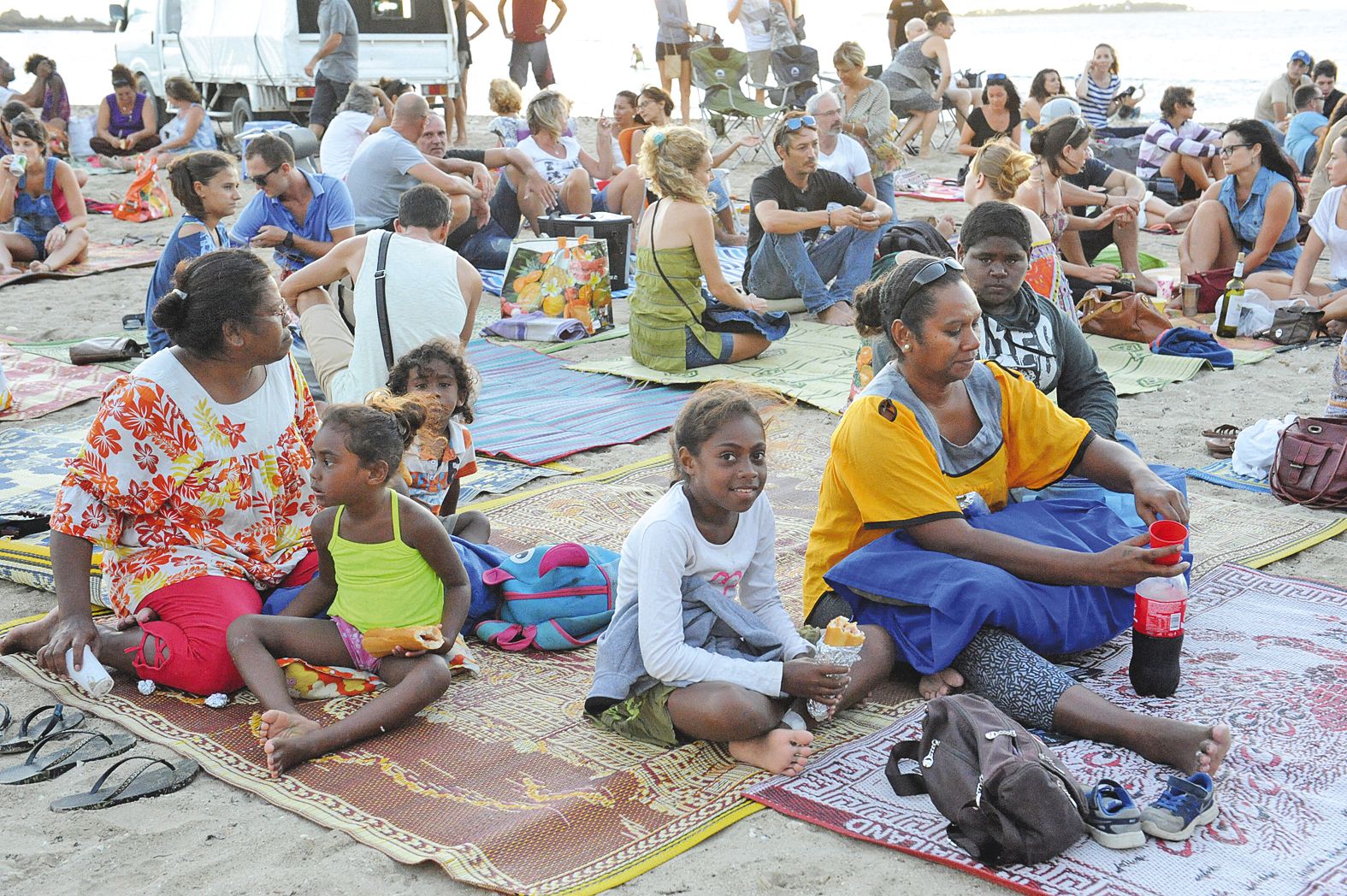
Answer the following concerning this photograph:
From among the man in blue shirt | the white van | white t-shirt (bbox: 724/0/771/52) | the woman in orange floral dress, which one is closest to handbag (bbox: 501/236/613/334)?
the man in blue shirt

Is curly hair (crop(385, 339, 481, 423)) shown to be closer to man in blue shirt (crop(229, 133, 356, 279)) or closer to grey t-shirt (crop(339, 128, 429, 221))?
man in blue shirt (crop(229, 133, 356, 279))

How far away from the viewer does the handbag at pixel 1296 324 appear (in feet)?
24.6

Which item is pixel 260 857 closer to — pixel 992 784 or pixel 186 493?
pixel 186 493

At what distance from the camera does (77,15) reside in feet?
251

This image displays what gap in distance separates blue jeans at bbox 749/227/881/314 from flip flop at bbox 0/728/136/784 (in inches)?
223

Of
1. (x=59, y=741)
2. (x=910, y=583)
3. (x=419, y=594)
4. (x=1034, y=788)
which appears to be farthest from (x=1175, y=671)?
(x=59, y=741)

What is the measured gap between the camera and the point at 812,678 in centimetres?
298

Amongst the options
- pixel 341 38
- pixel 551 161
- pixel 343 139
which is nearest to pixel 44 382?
pixel 343 139

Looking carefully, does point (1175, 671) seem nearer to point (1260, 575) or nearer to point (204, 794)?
point (1260, 575)

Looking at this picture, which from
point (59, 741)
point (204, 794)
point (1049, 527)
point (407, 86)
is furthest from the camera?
point (407, 86)

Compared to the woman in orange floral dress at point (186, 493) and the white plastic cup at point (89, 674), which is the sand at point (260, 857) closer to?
the white plastic cup at point (89, 674)

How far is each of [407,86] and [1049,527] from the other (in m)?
10.7

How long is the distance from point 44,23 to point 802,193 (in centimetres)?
7881

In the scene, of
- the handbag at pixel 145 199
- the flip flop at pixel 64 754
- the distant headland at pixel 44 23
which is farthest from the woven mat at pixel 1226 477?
the distant headland at pixel 44 23
